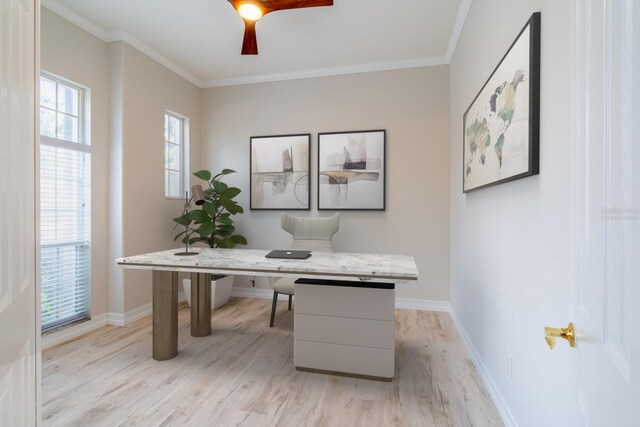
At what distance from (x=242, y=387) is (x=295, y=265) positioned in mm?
853

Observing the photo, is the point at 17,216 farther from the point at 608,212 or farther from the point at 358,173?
Answer: the point at 358,173

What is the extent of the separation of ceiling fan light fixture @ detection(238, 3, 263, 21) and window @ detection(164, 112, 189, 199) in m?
2.02

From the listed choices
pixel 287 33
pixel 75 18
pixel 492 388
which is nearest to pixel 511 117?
pixel 492 388

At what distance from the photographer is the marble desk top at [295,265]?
182cm

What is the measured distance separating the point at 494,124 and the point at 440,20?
61.4 inches

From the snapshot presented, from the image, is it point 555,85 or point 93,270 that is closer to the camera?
point 555,85

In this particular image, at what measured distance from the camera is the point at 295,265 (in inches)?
77.2

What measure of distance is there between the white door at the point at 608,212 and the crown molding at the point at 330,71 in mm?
3161

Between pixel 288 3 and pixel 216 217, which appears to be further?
pixel 216 217

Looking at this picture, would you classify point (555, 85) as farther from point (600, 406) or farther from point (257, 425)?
point (257, 425)

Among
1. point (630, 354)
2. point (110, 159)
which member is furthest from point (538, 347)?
point (110, 159)

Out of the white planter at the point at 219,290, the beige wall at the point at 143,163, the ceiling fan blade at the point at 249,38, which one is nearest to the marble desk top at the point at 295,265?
the beige wall at the point at 143,163

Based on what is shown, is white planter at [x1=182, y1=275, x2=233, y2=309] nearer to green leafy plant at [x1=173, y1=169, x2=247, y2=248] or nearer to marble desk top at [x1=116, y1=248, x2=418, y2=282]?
green leafy plant at [x1=173, y1=169, x2=247, y2=248]

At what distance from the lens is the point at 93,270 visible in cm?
291
